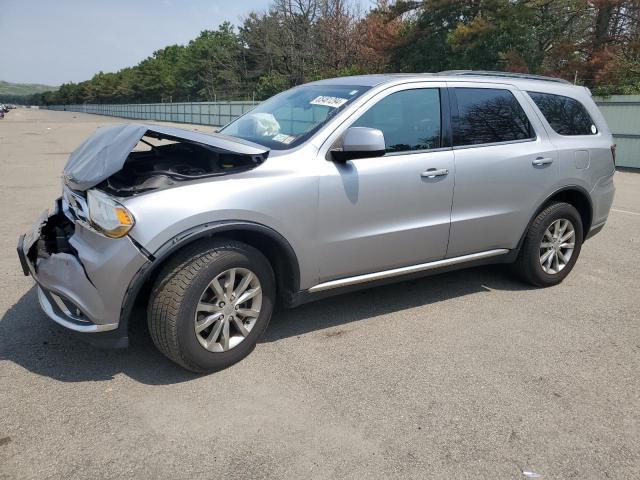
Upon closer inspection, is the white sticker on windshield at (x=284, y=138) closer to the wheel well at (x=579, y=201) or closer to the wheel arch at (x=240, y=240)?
the wheel arch at (x=240, y=240)

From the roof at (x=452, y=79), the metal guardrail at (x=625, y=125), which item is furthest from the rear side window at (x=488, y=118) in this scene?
the metal guardrail at (x=625, y=125)

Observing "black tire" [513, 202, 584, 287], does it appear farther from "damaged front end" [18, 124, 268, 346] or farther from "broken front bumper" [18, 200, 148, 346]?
"broken front bumper" [18, 200, 148, 346]

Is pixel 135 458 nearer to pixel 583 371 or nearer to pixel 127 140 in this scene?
pixel 127 140

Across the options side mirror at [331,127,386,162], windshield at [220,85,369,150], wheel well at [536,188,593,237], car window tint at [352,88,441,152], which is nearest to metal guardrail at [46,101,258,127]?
windshield at [220,85,369,150]

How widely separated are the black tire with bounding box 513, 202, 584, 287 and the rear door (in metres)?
0.14

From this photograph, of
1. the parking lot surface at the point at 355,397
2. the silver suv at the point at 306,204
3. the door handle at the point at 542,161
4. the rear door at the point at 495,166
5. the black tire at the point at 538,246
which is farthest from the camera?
the black tire at the point at 538,246

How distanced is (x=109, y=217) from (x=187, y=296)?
0.60 m

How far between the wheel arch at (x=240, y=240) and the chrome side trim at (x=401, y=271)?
0.20m

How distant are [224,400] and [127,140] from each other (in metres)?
1.63

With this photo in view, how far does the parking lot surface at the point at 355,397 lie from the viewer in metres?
2.53

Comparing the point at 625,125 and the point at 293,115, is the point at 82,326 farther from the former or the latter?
the point at 625,125

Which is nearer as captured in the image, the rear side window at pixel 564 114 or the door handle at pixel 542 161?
the door handle at pixel 542 161

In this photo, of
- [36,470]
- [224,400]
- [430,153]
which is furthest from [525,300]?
[36,470]

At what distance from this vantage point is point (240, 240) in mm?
3346
